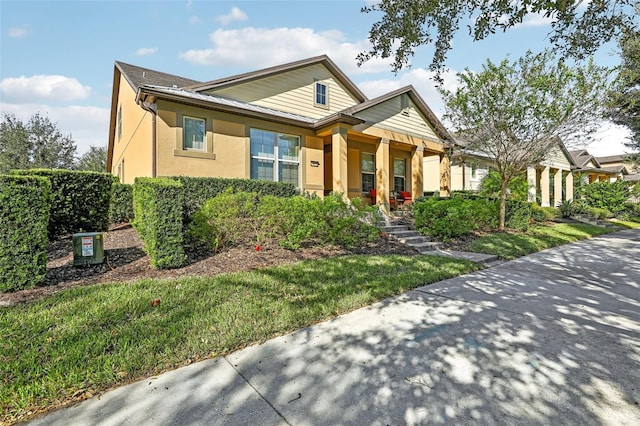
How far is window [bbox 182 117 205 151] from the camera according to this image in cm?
906

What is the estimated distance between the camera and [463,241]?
30.5 feet

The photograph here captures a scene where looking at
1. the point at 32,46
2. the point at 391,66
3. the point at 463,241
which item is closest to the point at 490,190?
the point at 463,241

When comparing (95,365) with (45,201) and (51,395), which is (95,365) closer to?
(51,395)

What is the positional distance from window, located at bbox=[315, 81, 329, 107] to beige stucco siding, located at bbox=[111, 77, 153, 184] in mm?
6749

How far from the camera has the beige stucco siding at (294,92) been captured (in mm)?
11188

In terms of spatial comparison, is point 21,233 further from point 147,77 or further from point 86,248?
point 147,77

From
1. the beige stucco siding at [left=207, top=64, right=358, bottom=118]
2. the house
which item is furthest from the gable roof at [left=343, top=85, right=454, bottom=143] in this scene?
the beige stucco siding at [left=207, top=64, right=358, bottom=118]

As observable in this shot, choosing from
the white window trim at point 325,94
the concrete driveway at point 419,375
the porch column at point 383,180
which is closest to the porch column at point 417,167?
the porch column at point 383,180

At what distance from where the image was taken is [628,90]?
12773 millimetres

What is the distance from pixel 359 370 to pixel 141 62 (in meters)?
16.5

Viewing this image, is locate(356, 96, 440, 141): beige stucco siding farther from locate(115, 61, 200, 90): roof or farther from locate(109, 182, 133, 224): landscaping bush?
locate(109, 182, 133, 224): landscaping bush

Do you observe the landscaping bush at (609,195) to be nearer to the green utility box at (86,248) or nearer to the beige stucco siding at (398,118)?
the beige stucco siding at (398,118)

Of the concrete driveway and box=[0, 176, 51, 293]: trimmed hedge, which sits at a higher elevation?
box=[0, 176, 51, 293]: trimmed hedge

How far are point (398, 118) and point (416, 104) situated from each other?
1.43 meters
